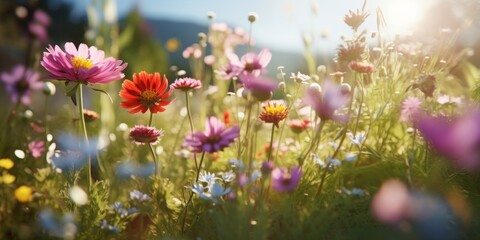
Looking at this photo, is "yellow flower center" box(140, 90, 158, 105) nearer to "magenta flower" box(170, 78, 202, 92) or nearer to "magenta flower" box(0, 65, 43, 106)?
"magenta flower" box(170, 78, 202, 92)

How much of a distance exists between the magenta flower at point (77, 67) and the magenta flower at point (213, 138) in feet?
0.75

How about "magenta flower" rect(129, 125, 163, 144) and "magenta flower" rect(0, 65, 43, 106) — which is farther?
"magenta flower" rect(0, 65, 43, 106)

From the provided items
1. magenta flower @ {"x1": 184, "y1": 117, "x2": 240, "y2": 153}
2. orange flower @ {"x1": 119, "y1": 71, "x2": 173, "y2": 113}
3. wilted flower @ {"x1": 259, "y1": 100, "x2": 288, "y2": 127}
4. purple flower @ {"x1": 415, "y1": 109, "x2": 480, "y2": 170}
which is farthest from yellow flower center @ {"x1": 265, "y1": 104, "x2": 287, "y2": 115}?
purple flower @ {"x1": 415, "y1": 109, "x2": 480, "y2": 170}

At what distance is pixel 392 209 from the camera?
601mm

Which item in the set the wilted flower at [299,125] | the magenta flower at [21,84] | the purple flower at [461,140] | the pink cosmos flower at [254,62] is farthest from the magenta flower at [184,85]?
the magenta flower at [21,84]

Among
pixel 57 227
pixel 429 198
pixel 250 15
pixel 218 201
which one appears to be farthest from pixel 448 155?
pixel 250 15

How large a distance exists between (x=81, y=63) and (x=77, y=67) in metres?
0.02

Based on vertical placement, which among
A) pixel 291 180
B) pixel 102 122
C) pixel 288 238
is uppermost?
pixel 291 180

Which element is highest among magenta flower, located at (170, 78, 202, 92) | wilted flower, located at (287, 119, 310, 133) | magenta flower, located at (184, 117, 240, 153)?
magenta flower, located at (170, 78, 202, 92)

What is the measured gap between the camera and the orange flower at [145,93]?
112 cm

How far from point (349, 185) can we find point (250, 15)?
2.08 ft

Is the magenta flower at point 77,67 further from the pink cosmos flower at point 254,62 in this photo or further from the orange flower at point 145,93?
the pink cosmos flower at point 254,62

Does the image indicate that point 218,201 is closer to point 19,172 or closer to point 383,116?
point 383,116

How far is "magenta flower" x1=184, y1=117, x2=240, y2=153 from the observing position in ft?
3.16
